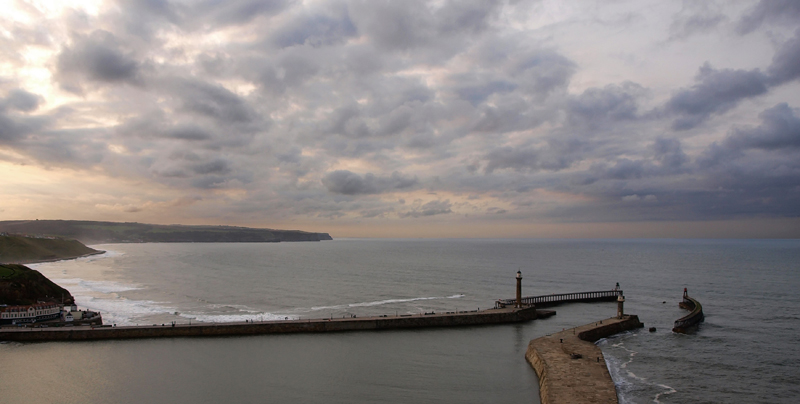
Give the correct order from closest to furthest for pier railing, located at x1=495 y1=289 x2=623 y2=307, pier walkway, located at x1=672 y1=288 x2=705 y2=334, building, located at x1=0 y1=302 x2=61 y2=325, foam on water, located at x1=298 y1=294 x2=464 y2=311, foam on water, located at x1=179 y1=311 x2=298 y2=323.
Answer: pier walkway, located at x1=672 y1=288 x2=705 y2=334, building, located at x1=0 y1=302 x2=61 y2=325, foam on water, located at x1=179 y1=311 x2=298 y2=323, foam on water, located at x1=298 y1=294 x2=464 y2=311, pier railing, located at x1=495 y1=289 x2=623 y2=307

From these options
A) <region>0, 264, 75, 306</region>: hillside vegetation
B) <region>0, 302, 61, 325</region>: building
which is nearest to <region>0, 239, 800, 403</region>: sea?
<region>0, 264, 75, 306</region>: hillside vegetation

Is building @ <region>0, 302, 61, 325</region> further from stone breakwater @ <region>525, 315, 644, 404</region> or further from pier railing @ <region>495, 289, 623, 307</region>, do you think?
pier railing @ <region>495, 289, 623, 307</region>

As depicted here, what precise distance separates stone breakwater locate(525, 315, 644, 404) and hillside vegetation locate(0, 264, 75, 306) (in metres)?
67.8

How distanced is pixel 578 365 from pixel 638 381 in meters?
4.28

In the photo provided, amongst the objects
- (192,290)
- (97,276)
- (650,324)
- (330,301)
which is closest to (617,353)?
(650,324)

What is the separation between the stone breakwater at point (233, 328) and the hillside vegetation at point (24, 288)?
20.9 m

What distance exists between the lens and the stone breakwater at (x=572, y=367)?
1081 inches

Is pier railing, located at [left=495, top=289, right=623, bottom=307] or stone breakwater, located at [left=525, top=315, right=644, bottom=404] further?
pier railing, located at [left=495, top=289, right=623, bottom=307]

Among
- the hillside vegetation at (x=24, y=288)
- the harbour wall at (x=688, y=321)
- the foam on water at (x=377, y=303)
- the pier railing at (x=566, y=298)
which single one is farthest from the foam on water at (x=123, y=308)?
the harbour wall at (x=688, y=321)

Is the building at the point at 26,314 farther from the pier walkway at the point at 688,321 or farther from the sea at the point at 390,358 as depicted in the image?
the pier walkway at the point at 688,321

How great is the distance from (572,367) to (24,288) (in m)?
76.3

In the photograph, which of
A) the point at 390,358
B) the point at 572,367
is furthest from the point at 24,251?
the point at 572,367

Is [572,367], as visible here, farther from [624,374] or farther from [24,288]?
[24,288]

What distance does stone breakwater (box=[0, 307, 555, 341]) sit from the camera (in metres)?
45.9
